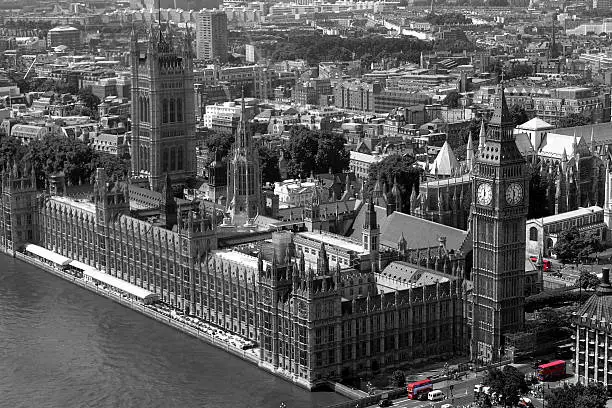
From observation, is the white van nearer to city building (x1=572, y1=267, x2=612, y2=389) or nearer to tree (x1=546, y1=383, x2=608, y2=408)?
tree (x1=546, y1=383, x2=608, y2=408)

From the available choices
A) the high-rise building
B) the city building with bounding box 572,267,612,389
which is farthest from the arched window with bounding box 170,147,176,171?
the city building with bounding box 572,267,612,389

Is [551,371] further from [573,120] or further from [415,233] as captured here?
[573,120]

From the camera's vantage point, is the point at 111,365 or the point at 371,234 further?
the point at 371,234

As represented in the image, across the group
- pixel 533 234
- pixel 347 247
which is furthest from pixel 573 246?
pixel 347 247

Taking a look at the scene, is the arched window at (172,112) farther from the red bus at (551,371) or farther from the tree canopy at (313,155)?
the red bus at (551,371)

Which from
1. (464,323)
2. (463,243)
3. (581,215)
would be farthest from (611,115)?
(464,323)
